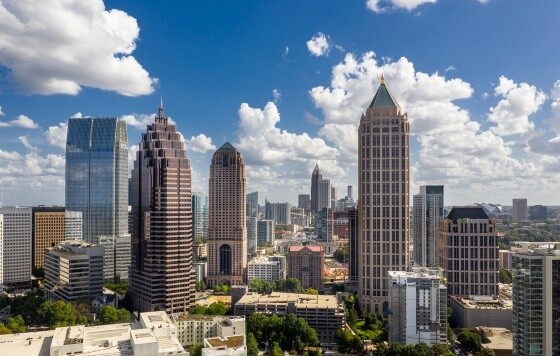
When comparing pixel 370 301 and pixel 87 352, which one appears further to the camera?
pixel 370 301

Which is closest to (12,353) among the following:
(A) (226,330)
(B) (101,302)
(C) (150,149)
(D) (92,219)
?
(A) (226,330)

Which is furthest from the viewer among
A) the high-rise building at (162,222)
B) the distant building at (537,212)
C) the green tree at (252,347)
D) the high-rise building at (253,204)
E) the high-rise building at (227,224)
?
the high-rise building at (253,204)

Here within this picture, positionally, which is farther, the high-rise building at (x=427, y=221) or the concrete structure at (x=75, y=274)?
the high-rise building at (x=427, y=221)

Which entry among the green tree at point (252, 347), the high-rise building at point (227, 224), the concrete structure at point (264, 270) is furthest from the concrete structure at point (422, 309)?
the concrete structure at point (264, 270)

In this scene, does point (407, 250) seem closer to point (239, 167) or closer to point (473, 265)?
point (473, 265)

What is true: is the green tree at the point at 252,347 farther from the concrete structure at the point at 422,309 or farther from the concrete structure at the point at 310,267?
the concrete structure at the point at 310,267

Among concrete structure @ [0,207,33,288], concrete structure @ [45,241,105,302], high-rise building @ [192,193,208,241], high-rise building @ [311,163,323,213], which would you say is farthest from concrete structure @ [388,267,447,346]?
high-rise building @ [311,163,323,213]
